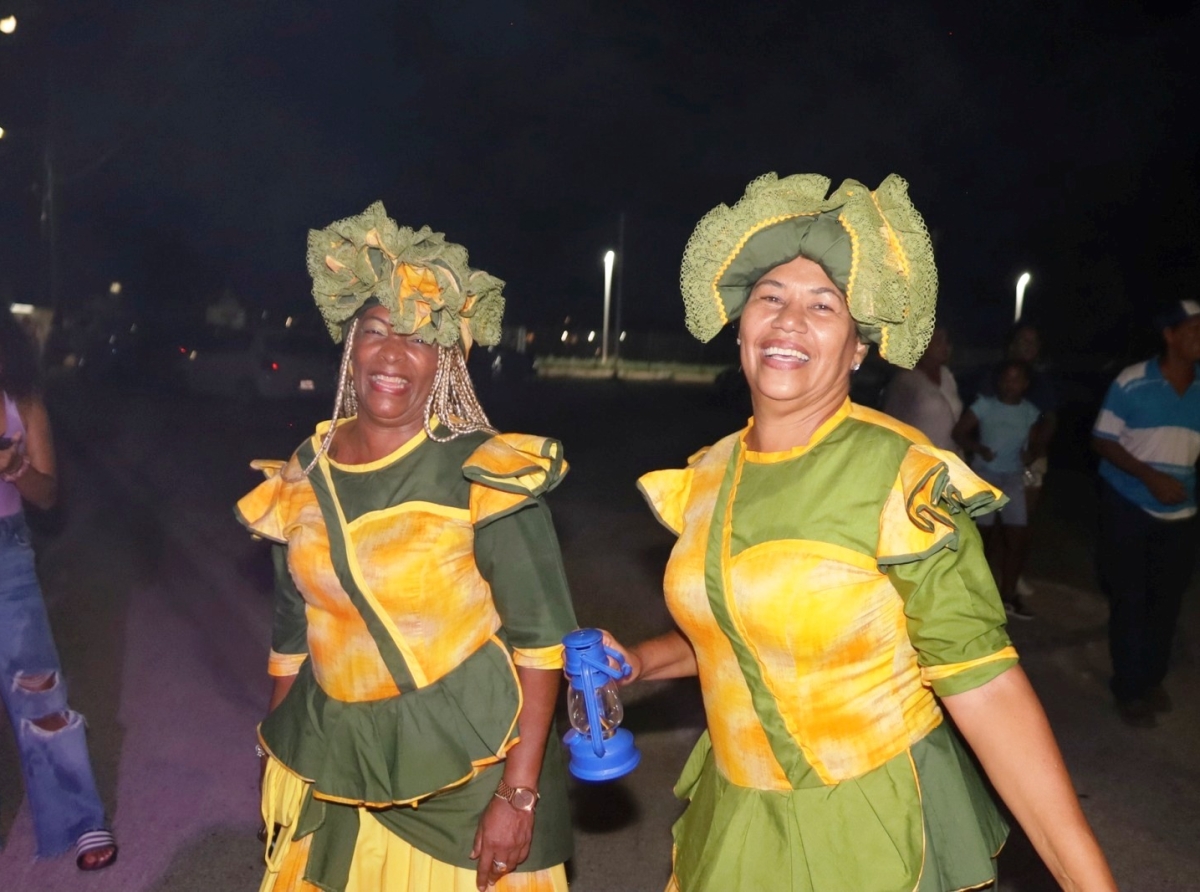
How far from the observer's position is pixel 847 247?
227cm

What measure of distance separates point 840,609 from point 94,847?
3.74 metres

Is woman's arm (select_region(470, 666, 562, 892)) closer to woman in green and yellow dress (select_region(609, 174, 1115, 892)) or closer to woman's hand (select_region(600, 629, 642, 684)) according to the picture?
woman's hand (select_region(600, 629, 642, 684))

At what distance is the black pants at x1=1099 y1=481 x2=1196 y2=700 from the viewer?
5992 mm

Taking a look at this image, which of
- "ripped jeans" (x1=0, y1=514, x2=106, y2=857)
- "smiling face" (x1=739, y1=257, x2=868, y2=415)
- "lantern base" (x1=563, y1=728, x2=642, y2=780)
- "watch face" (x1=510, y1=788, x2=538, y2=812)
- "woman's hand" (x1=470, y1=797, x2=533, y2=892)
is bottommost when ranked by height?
"ripped jeans" (x1=0, y1=514, x2=106, y2=857)

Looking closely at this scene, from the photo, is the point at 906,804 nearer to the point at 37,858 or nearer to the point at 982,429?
the point at 37,858

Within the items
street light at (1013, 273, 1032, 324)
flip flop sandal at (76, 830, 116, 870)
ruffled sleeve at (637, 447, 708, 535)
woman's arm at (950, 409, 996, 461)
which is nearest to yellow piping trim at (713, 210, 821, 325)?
ruffled sleeve at (637, 447, 708, 535)

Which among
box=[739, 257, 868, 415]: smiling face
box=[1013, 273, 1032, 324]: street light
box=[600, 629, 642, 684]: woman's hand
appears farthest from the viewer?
box=[1013, 273, 1032, 324]: street light

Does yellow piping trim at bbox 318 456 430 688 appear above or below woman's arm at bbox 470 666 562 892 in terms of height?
above

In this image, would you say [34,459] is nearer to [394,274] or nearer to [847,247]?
[394,274]

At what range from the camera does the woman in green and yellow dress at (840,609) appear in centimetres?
201

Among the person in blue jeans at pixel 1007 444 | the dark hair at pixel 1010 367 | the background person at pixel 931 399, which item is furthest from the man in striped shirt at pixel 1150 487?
the dark hair at pixel 1010 367

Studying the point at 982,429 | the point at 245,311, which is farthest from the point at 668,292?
the point at 982,429

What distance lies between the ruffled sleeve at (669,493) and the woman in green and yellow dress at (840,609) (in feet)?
0.21

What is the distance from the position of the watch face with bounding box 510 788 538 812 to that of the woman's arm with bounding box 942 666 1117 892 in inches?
43.4
